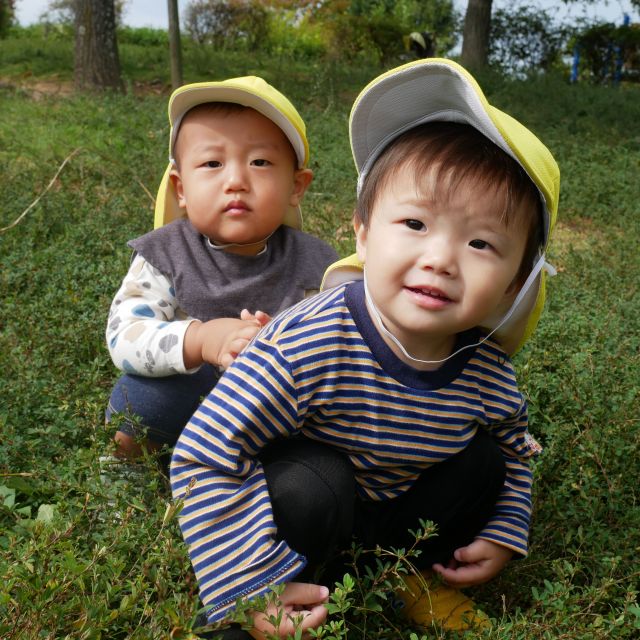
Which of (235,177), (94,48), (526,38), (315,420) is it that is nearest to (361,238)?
(315,420)

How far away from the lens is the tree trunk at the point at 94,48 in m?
10.2

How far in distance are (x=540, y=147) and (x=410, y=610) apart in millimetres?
1236

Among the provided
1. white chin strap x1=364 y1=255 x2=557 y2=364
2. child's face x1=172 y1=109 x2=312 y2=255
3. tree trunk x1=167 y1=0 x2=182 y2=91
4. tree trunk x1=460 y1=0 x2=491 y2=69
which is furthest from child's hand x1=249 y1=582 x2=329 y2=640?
tree trunk x1=460 y1=0 x2=491 y2=69

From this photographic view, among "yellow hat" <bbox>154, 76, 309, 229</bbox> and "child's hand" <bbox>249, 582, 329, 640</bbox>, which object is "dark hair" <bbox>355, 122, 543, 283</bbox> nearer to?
"yellow hat" <bbox>154, 76, 309, 229</bbox>

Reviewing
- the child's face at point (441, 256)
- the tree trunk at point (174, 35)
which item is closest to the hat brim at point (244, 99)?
the child's face at point (441, 256)

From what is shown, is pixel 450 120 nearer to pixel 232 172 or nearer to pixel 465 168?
pixel 465 168

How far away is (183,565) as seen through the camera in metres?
1.89

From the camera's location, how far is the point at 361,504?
7.09 feet

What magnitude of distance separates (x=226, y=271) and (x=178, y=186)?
13.0 inches

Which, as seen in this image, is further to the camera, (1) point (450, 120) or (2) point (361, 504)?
(2) point (361, 504)

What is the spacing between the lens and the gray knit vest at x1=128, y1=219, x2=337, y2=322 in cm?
264

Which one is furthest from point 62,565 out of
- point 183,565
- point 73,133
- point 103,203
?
point 73,133

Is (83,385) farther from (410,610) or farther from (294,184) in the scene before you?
(410,610)

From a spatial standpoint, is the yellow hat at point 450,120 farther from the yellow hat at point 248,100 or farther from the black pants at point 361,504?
the yellow hat at point 248,100
